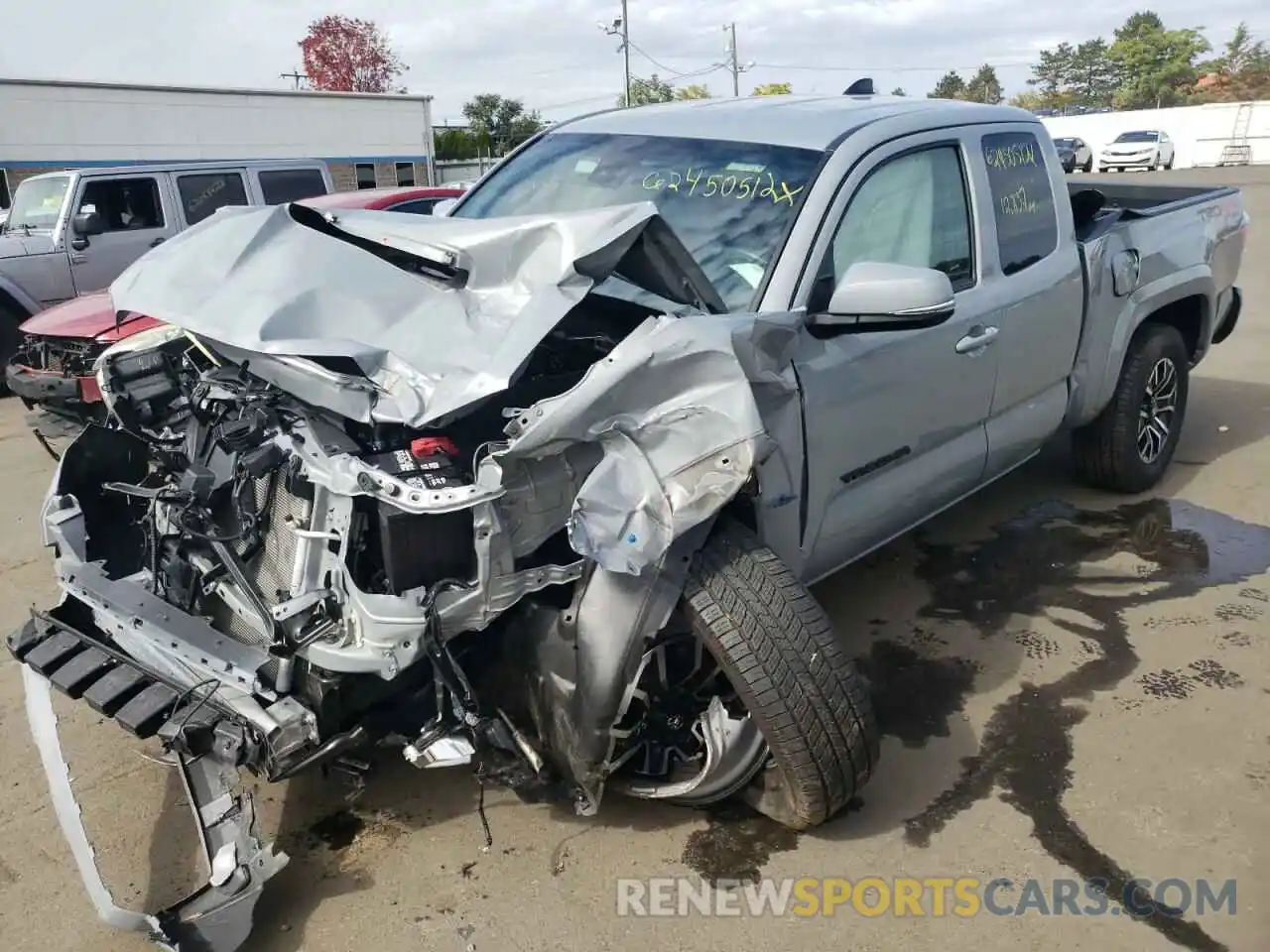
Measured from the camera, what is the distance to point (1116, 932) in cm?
255

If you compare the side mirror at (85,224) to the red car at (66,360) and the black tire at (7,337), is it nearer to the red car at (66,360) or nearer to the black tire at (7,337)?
the black tire at (7,337)

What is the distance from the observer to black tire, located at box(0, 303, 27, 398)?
28.5ft

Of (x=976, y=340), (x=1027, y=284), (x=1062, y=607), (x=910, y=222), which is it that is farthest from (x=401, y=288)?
(x=1062, y=607)

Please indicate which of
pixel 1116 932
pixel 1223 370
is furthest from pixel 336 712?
pixel 1223 370

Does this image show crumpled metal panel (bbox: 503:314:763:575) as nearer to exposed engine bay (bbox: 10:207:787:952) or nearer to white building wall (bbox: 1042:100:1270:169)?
exposed engine bay (bbox: 10:207:787:952)

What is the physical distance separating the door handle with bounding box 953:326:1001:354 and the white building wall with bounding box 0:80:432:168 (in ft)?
56.2

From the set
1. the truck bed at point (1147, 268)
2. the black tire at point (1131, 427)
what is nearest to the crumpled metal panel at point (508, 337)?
the truck bed at point (1147, 268)

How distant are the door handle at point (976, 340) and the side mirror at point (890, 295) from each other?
2.06 feet

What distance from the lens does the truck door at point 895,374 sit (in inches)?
122

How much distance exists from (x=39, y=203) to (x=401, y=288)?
8.11m

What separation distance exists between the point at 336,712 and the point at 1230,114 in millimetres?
46851

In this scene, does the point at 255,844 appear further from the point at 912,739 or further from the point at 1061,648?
the point at 1061,648

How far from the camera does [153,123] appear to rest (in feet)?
56.6

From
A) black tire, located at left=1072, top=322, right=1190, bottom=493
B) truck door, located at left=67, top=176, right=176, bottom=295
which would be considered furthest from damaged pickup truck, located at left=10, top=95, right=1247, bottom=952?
truck door, located at left=67, top=176, right=176, bottom=295
